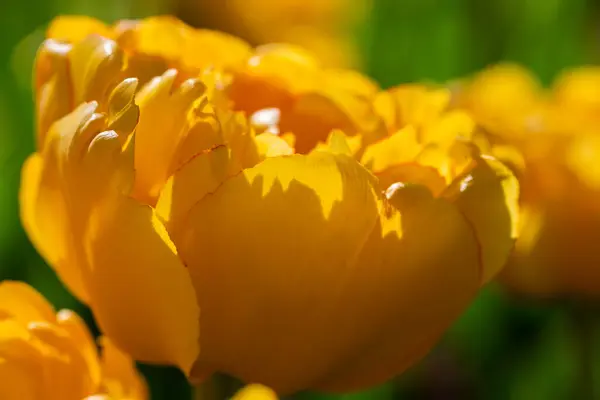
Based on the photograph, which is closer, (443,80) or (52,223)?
(52,223)

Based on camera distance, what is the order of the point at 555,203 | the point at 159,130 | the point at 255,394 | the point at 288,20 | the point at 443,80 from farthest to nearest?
1. the point at 288,20
2. the point at 443,80
3. the point at 555,203
4. the point at 159,130
5. the point at 255,394

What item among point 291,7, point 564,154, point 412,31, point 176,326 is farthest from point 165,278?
point 291,7

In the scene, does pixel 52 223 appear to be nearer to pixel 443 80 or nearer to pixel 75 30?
pixel 75 30

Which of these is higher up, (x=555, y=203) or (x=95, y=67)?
(x=95, y=67)

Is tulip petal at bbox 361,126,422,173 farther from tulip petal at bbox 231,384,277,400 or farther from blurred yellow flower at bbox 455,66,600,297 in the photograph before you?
blurred yellow flower at bbox 455,66,600,297

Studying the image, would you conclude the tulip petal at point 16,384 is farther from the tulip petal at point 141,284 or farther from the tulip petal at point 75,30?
the tulip petal at point 75,30

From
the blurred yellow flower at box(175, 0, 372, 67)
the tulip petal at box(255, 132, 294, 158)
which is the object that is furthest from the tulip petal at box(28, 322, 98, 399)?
the blurred yellow flower at box(175, 0, 372, 67)

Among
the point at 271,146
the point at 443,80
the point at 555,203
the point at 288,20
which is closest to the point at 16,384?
the point at 271,146
